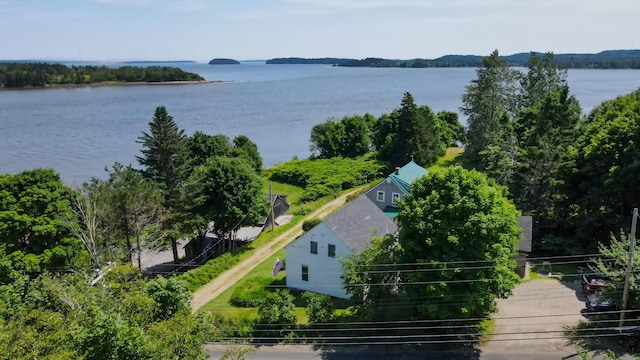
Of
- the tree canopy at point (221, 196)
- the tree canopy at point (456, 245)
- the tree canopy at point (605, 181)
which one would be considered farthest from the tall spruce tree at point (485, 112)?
the tree canopy at point (456, 245)

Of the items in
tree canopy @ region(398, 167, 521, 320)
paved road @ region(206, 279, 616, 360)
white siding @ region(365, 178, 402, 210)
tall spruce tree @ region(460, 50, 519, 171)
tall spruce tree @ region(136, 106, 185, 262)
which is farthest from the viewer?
tall spruce tree @ region(460, 50, 519, 171)

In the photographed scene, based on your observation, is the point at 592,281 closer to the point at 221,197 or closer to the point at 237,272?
the point at 237,272

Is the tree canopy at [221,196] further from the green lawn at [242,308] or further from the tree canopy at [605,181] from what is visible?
the tree canopy at [605,181]

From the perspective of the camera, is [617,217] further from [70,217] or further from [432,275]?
[70,217]

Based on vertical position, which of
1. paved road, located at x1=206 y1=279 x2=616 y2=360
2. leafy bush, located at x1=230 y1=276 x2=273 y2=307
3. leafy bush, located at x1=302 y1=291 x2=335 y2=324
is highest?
leafy bush, located at x1=302 y1=291 x2=335 y2=324

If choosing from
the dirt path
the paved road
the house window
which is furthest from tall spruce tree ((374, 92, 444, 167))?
the paved road

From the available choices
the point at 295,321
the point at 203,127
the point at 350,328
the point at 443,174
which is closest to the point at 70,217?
the point at 295,321

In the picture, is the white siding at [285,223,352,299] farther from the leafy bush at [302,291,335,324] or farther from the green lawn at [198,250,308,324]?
the leafy bush at [302,291,335,324]
